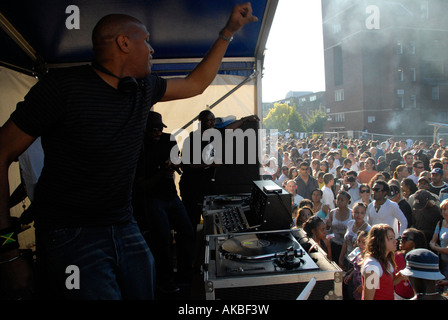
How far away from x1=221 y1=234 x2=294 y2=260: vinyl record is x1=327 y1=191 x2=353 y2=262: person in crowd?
9.65 feet

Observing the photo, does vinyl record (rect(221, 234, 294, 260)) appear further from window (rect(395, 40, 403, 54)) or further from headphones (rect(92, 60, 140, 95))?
window (rect(395, 40, 403, 54))

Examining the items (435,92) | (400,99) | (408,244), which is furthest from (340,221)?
(435,92)

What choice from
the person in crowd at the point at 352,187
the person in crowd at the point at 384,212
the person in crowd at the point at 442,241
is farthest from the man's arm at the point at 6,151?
the person in crowd at the point at 352,187

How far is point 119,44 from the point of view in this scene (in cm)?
143

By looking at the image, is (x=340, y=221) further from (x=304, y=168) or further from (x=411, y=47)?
(x=411, y=47)

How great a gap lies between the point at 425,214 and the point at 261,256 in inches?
159

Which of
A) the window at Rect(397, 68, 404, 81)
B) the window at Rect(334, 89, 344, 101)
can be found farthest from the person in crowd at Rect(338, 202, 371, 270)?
the window at Rect(334, 89, 344, 101)

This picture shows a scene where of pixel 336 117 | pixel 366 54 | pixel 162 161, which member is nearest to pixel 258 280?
pixel 162 161

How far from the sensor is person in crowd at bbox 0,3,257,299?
1234mm

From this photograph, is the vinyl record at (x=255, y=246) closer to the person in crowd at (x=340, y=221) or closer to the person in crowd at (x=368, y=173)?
the person in crowd at (x=340, y=221)

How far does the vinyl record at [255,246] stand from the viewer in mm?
1975

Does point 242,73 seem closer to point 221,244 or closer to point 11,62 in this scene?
point 11,62

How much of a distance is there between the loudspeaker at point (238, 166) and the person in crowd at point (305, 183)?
111 inches

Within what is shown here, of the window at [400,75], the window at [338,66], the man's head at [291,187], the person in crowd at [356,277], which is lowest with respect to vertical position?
the person in crowd at [356,277]
